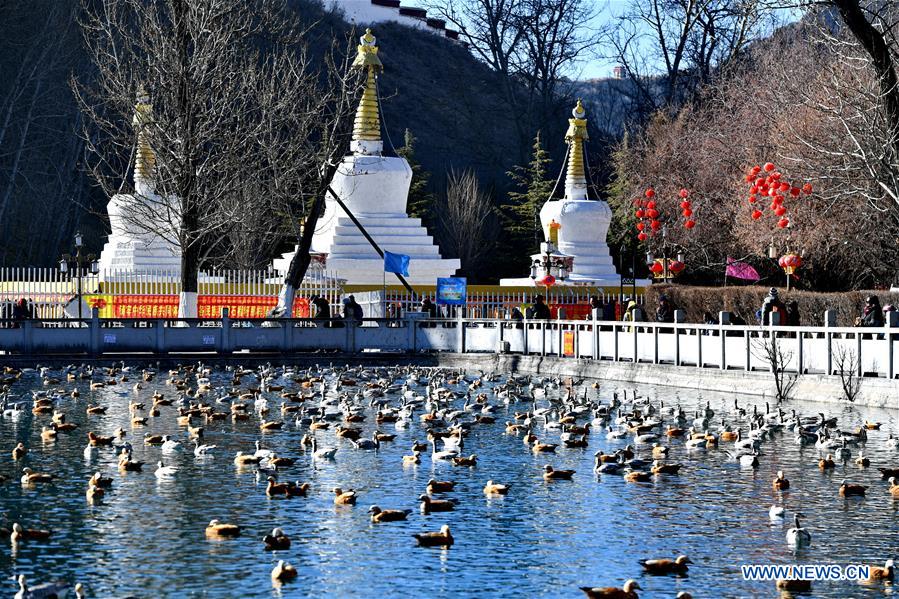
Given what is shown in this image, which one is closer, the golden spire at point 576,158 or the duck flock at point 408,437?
the duck flock at point 408,437

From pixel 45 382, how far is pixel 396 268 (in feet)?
53.5

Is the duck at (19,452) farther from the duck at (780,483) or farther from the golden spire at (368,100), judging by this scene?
the golden spire at (368,100)

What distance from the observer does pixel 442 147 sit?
107000 mm

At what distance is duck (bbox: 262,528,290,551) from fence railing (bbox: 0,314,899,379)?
631 inches

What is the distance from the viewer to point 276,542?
13.2m

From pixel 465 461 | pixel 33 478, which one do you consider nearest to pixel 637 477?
pixel 465 461

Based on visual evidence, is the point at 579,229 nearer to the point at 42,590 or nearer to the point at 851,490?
the point at 851,490

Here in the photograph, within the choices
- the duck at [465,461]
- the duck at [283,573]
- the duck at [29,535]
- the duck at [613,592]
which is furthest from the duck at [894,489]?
the duck at [29,535]

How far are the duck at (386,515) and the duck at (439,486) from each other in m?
1.54

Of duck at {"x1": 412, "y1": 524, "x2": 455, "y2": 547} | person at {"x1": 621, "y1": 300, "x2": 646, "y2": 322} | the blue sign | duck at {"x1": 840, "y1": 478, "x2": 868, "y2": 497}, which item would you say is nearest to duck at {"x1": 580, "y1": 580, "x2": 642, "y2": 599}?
duck at {"x1": 412, "y1": 524, "x2": 455, "y2": 547}

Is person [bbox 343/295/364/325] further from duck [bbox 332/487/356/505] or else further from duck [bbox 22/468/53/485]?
duck [bbox 332/487/356/505]

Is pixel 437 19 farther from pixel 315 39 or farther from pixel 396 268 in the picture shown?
pixel 396 268

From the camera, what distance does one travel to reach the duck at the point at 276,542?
13.2m

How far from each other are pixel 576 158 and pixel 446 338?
2232 centimetres
